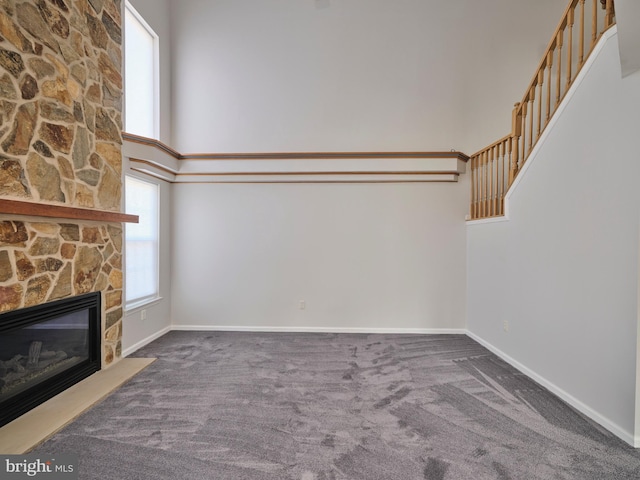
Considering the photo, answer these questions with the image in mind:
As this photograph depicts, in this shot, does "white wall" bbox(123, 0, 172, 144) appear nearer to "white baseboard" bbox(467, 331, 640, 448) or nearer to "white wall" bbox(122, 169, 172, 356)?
"white wall" bbox(122, 169, 172, 356)

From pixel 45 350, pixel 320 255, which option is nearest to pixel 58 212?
pixel 45 350

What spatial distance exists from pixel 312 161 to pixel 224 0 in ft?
8.47

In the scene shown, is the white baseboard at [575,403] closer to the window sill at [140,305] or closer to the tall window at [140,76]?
the window sill at [140,305]

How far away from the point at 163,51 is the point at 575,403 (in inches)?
227

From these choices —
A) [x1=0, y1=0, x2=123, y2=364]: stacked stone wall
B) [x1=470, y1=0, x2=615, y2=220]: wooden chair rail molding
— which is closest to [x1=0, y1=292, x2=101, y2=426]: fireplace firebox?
[x1=0, y1=0, x2=123, y2=364]: stacked stone wall

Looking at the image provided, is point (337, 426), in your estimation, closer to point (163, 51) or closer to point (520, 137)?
point (520, 137)

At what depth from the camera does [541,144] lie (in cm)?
273

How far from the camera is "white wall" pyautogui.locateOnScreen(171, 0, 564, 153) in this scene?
4125 mm

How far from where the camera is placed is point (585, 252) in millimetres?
2240

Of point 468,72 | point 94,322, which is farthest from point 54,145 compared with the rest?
point 468,72

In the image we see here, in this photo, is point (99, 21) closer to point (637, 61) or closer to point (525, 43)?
point (637, 61)

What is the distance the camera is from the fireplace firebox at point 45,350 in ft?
6.79

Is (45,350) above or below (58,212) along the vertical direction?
below

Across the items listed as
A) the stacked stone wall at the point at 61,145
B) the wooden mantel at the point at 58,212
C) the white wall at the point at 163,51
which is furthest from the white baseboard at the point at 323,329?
the white wall at the point at 163,51
